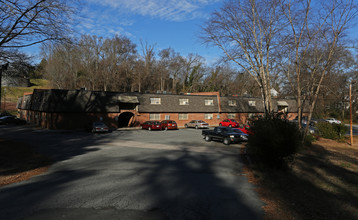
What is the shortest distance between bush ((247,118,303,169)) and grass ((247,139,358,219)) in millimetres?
623

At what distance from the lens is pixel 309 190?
28.3 feet

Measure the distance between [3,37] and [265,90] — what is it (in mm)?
21798

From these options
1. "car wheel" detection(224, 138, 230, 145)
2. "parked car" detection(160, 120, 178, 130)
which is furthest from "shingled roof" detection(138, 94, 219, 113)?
"car wheel" detection(224, 138, 230, 145)

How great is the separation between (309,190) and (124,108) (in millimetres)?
33773

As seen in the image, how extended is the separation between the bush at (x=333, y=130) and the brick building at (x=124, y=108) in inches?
226

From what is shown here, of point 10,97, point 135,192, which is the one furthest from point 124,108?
point 10,97

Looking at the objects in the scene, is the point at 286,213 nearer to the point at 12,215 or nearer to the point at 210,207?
the point at 210,207

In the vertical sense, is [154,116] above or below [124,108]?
below

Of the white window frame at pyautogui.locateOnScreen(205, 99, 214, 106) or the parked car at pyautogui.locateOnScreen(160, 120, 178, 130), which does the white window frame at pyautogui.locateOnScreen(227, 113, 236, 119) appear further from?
the parked car at pyautogui.locateOnScreen(160, 120, 178, 130)

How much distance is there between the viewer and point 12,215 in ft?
20.4

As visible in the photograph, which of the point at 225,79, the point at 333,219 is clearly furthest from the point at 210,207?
the point at 225,79

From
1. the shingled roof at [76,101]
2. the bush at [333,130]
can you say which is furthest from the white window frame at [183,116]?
the bush at [333,130]

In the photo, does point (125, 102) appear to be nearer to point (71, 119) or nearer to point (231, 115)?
point (71, 119)

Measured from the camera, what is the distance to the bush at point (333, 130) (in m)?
25.9
